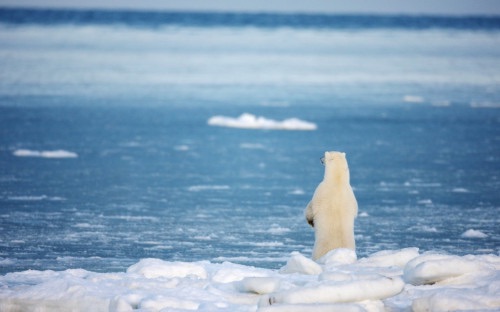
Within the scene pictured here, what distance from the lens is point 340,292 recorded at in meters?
5.11

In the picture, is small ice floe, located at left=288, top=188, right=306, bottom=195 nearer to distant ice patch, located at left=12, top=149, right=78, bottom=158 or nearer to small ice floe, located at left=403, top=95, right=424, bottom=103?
distant ice patch, located at left=12, top=149, right=78, bottom=158

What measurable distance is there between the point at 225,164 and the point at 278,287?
666 cm

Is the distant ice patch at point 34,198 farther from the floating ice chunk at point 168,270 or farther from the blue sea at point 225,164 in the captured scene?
the floating ice chunk at point 168,270

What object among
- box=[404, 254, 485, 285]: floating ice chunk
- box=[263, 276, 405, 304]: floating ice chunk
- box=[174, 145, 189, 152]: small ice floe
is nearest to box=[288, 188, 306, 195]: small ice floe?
box=[174, 145, 189, 152]: small ice floe

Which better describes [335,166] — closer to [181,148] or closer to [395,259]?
[395,259]

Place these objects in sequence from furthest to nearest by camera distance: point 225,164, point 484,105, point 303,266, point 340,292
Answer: point 484,105 < point 225,164 < point 303,266 < point 340,292

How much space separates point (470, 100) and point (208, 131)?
6681 mm

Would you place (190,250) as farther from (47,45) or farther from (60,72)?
(47,45)

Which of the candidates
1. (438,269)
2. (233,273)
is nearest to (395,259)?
(438,269)

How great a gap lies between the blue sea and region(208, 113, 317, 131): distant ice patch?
0.21 meters

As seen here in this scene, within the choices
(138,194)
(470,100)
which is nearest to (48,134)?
(138,194)

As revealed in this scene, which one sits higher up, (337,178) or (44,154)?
(337,178)

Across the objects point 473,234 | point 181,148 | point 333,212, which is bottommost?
point 181,148

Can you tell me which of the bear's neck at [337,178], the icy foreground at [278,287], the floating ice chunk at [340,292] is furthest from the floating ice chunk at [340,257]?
the floating ice chunk at [340,292]
